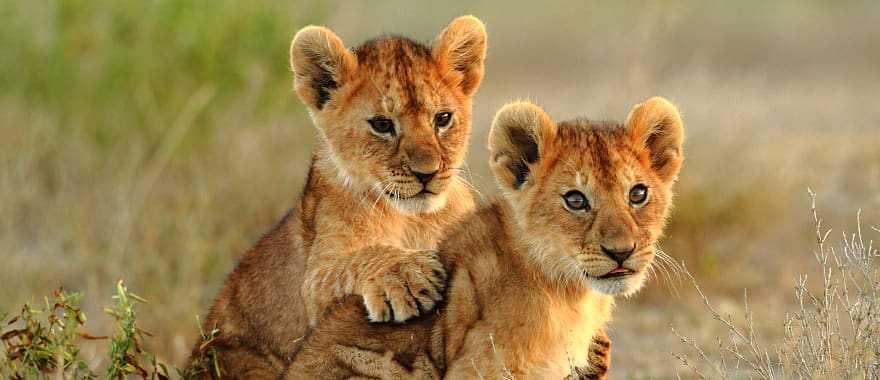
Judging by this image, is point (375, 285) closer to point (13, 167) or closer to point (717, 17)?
point (13, 167)

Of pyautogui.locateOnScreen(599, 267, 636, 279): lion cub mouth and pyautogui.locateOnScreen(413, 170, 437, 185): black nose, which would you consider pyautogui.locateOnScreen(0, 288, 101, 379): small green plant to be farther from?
pyautogui.locateOnScreen(599, 267, 636, 279): lion cub mouth

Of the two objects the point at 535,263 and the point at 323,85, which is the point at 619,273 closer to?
the point at 535,263

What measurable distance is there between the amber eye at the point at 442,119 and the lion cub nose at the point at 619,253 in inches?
55.0

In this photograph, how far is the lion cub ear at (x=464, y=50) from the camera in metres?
6.22

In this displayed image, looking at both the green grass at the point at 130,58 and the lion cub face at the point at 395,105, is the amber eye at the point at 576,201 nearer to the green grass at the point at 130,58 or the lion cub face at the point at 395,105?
the lion cub face at the point at 395,105

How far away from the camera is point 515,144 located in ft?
17.4

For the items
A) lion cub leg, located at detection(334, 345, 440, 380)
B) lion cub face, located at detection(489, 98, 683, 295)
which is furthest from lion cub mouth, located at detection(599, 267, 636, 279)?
lion cub leg, located at detection(334, 345, 440, 380)

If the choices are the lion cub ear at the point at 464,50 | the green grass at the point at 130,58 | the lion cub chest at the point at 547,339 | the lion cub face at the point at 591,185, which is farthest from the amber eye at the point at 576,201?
the green grass at the point at 130,58

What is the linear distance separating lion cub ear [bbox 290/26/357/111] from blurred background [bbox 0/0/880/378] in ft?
8.95

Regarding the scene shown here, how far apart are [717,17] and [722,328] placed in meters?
16.8

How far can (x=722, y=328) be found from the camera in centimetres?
883

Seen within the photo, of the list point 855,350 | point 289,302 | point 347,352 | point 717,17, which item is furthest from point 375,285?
point 717,17

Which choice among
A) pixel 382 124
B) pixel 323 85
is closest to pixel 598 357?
pixel 382 124

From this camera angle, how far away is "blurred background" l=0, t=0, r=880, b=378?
9.12 meters
